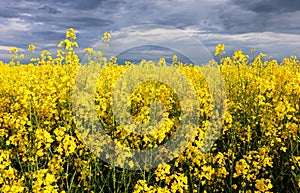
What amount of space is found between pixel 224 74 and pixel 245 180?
4772 millimetres

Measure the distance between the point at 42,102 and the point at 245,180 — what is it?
310 cm

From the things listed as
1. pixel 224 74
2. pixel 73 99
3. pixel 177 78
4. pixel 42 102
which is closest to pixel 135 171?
pixel 73 99

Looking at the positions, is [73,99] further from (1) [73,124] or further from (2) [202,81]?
(2) [202,81]

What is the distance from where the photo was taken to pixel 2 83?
307 inches

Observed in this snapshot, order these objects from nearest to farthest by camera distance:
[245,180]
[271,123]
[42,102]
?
[245,180], [271,123], [42,102]

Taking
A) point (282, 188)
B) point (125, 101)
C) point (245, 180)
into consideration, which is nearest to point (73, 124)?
point (125, 101)

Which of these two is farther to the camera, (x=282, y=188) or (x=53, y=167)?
(x=282, y=188)

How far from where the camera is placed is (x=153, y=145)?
144 inches

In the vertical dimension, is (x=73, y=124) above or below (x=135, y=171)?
above

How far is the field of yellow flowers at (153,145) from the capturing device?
3.37m

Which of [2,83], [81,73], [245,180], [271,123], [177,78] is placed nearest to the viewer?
[245,180]

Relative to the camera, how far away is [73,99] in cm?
475

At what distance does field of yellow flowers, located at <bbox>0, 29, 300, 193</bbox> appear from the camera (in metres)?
3.37

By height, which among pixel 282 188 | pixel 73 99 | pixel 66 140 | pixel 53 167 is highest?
pixel 73 99
